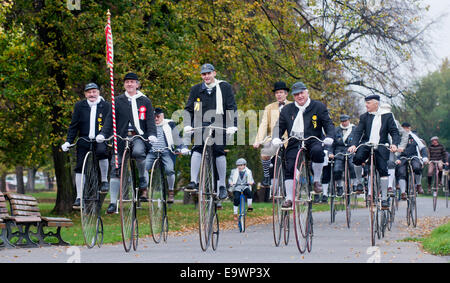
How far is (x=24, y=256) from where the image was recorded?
38.5ft

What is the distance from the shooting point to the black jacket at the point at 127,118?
40.9 feet

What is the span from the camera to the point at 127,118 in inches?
492

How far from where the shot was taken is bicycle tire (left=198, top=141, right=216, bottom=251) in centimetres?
1141

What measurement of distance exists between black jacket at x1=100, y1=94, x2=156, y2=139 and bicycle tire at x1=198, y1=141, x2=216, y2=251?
118cm

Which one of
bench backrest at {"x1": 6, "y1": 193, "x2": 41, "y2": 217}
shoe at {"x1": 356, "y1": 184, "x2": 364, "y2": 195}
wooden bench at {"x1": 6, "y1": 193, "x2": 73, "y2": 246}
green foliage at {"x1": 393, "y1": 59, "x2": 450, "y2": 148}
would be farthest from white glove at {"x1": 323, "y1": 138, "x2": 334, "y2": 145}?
green foliage at {"x1": 393, "y1": 59, "x2": 450, "y2": 148}

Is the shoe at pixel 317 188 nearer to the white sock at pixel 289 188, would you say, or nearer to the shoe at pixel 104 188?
the white sock at pixel 289 188

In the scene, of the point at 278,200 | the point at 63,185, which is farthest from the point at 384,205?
the point at 63,185

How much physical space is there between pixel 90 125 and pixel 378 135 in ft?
17.0

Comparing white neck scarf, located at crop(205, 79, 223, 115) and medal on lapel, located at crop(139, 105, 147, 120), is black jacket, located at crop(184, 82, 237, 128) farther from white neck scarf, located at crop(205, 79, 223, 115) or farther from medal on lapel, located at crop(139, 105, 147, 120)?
medal on lapel, located at crop(139, 105, 147, 120)

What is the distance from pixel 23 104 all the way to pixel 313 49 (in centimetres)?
922

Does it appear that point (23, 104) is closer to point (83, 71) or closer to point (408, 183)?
point (83, 71)

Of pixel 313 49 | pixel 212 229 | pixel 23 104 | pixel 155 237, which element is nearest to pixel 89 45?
pixel 23 104

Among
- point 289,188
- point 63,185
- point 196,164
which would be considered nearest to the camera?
point 289,188

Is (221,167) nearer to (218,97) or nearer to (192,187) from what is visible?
(192,187)
